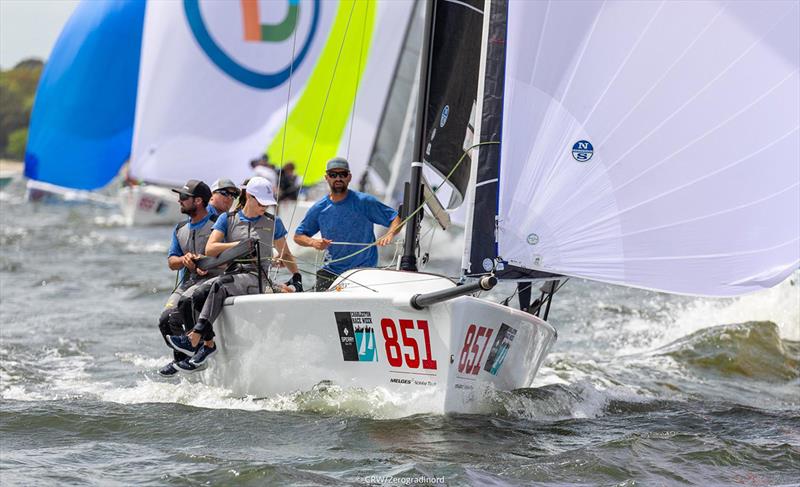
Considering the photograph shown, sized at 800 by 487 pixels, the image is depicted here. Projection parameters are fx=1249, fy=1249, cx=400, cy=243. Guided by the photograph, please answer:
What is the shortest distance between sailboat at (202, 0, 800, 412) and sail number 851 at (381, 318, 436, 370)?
0.26 m

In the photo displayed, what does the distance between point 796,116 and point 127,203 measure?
2061 centimetres

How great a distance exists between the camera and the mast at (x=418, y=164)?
6836 mm

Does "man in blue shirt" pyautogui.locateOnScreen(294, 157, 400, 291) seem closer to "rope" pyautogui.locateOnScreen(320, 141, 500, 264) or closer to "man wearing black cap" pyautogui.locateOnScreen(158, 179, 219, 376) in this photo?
"rope" pyautogui.locateOnScreen(320, 141, 500, 264)

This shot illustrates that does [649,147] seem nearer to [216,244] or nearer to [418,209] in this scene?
[418,209]

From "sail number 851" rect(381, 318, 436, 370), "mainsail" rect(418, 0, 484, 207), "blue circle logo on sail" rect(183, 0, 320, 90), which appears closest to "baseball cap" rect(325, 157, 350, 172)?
"mainsail" rect(418, 0, 484, 207)

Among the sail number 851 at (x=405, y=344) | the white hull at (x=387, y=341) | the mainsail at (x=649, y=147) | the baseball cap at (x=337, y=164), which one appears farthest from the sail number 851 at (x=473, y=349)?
the baseball cap at (x=337, y=164)

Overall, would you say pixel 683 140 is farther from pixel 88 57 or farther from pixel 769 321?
pixel 88 57

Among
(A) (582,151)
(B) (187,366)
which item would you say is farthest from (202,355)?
(A) (582,151)

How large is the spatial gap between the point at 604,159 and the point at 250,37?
11.2m

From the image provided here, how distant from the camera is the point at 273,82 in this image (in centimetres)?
1758

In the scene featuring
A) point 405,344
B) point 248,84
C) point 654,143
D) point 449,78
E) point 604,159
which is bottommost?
point 405,344

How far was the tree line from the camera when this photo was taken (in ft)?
256

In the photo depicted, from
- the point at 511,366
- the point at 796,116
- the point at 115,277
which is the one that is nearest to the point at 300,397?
the point at 511,366

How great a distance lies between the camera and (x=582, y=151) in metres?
6.75
